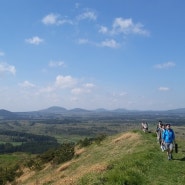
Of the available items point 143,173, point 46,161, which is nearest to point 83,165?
point 143,173

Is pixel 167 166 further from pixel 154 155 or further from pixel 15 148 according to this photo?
pixel 15 148

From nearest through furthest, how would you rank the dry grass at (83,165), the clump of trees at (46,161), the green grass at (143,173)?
the green grass at (143,173) < the dry grass at (83,165) < the clump of trees at (46,161)

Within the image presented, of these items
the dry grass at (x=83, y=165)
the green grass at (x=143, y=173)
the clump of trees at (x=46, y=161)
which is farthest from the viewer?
the clump of trees at (x=46, y=161)

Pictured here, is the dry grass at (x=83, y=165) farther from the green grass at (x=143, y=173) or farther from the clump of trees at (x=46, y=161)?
the green grass at (x=143, y=173)

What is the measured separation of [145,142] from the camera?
3862 centimetres

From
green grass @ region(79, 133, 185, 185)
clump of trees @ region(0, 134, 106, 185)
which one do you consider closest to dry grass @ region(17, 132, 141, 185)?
clump of trees @ region(0, 134, 106, 185)

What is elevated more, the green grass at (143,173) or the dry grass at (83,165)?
the green grass at (143,173)

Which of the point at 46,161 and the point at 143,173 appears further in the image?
the point at 46,161

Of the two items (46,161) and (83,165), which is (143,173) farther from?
(46,161)

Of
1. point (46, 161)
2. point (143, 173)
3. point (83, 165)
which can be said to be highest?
point (143, 173)

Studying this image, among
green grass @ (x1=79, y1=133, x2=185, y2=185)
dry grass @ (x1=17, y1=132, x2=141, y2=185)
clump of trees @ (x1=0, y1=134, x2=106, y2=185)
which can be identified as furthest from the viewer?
clump of trees @ (x1=0, y1=134, x2=106, y2=185)

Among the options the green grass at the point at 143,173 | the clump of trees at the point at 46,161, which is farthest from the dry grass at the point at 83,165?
the green grass at the point at 143,173

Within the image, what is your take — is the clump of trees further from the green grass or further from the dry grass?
the green grass

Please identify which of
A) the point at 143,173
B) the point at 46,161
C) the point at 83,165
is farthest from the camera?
the point at 46,161
